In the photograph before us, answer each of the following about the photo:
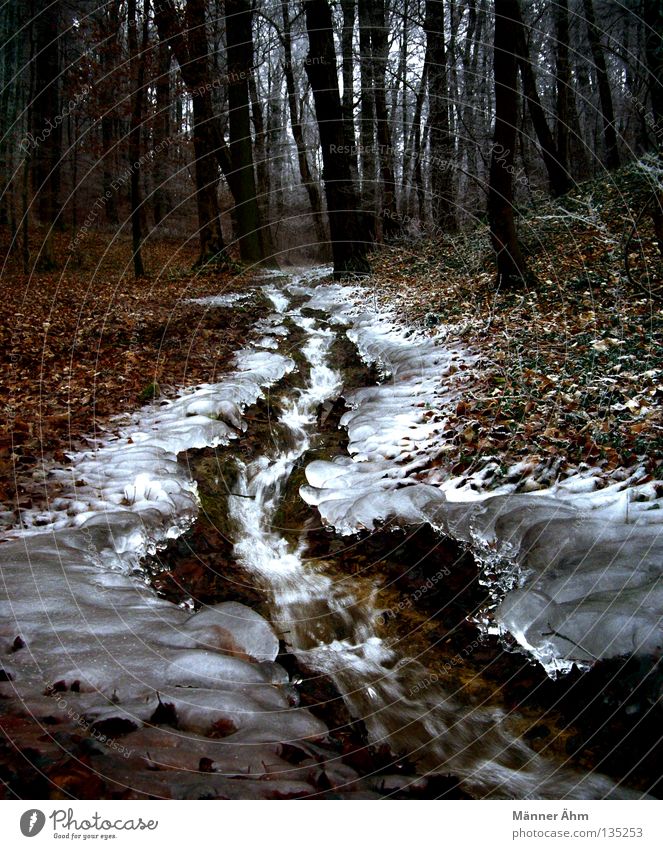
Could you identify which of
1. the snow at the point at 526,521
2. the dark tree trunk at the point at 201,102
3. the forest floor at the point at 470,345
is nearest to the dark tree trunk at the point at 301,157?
the dark tree trunk at the point at 201,102

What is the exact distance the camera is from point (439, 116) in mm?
17484

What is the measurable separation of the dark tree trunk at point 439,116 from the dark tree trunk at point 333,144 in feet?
11.7

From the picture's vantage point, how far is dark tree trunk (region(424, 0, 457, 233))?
16.1 meters

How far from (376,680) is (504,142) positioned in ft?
26.1

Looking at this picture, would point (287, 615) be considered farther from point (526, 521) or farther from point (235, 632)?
point (526, 521)

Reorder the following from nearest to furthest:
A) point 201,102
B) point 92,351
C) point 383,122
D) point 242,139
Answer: point 92,351 < point 201,102 < point 242,139 < point 383,122

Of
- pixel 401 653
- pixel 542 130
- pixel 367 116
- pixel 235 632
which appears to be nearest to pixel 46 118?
pixel 367 116

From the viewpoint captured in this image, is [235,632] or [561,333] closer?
[235,632]

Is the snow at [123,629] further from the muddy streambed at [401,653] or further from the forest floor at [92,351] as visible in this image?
the forest floor at [92,351]

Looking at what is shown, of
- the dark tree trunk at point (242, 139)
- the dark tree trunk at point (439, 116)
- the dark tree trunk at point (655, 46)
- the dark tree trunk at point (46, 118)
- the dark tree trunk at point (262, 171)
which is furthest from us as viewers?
the dark tree trunk at point (46, 118)

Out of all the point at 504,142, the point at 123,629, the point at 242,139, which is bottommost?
the point at 123,629

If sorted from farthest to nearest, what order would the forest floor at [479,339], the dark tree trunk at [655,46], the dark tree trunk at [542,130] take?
1. the dark tree trunk at [542,130]
2. the dark tree trunk at [655,46]
3. the forest floor at [479,339]

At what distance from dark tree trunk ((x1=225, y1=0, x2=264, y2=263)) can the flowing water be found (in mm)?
11596

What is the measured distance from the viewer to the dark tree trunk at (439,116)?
16.1 metres
